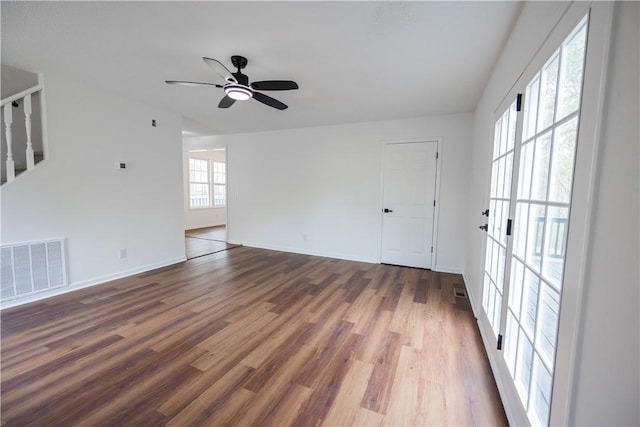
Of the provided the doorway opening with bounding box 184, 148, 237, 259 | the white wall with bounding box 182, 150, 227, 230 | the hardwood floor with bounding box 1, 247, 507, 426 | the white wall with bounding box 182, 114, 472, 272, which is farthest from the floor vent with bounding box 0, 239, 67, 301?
the white wall with bounding box 182, 150, 227, 230

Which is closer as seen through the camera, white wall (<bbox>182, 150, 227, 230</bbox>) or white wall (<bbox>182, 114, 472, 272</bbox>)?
white wall (<bbox>182, 114, 472, 272</bbox>)

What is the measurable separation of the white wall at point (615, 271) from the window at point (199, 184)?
8.27 m

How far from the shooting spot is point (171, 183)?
13.7ft

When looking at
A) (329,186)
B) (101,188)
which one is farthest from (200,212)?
(329,186)

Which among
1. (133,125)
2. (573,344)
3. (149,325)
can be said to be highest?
(133,125)

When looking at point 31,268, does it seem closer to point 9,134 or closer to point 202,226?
point 9,134

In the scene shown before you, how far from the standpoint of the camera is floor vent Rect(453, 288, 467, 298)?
3.09 metres

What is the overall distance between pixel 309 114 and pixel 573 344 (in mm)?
3877

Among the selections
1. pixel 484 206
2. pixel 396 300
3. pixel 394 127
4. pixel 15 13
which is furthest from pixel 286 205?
pixel 15 13

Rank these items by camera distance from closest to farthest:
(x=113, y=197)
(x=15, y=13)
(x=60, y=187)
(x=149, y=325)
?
(x=15, y=13)
(x=149, y=325)
(x=60, y=187)
(x=113, y=197)

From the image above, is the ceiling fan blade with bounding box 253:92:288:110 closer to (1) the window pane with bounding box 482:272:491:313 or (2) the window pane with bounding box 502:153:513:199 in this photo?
(2) the window pane with bounding box 502:153:513:199

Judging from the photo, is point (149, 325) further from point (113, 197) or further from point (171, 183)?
point (171, 183)

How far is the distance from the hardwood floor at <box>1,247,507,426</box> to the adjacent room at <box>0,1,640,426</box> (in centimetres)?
2

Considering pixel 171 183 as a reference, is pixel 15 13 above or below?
above
